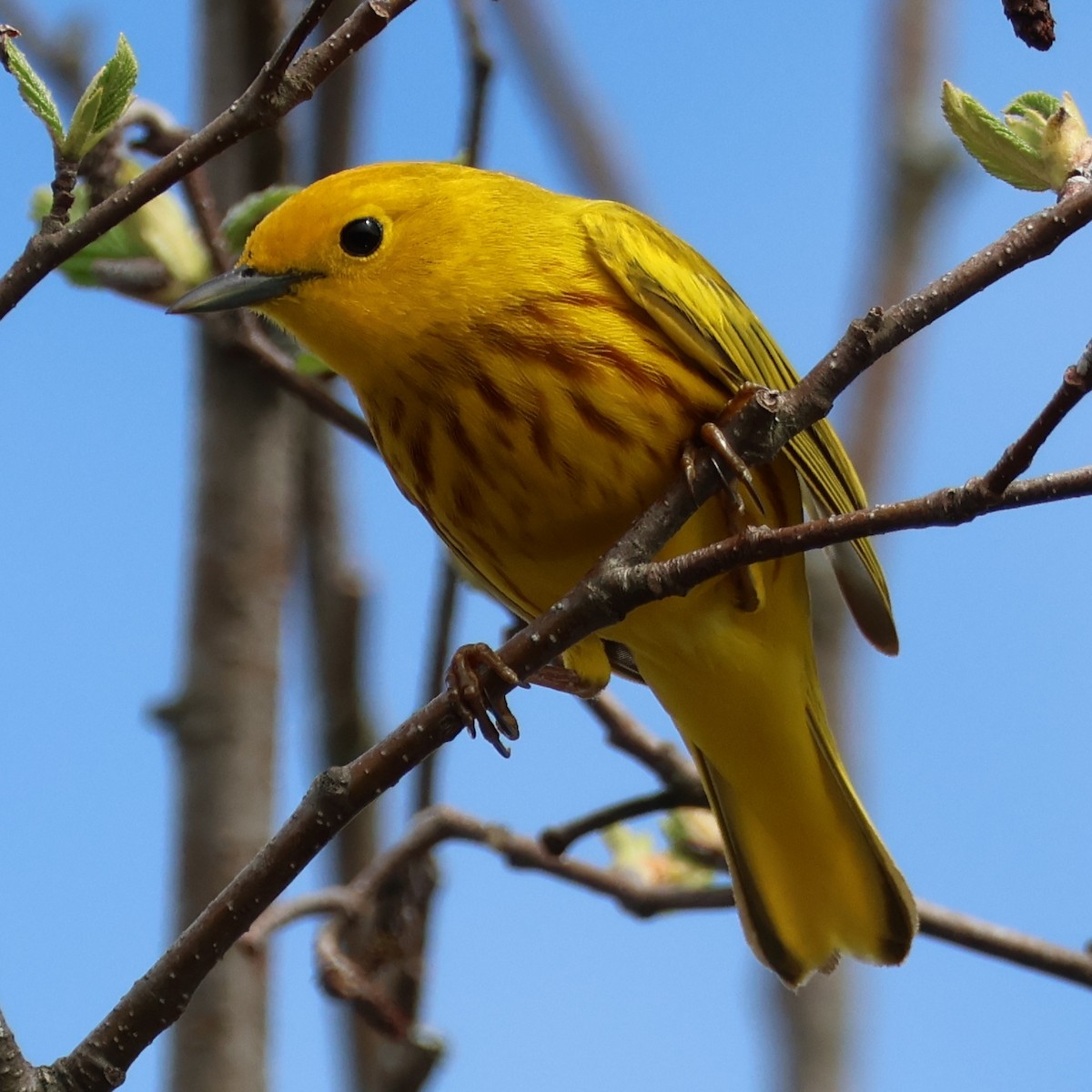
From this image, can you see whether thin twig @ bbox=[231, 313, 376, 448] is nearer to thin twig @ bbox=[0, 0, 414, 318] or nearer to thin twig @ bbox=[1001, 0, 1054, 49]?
thin twig @ bbox=[0, 0, 414, 318]

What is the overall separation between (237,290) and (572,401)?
1.91 ft

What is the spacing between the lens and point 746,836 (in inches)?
118

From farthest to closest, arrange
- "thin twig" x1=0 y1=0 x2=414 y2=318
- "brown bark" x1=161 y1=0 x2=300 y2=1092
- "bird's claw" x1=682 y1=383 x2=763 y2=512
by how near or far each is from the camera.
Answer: "brown bark" x1=161 y1=0 x2=300 y2=1092 → "bird's claw" x1=682 y1=383 x2=763 y2=512 → "thin twig" x1=0 y1=0 x2=414 y2=318

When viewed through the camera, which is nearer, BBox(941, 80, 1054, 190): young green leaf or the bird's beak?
BBox(941, 80, 1054, 190): young green leaf

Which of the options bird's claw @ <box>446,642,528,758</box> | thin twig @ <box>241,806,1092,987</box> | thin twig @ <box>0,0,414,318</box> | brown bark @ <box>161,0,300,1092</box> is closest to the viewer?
thin twig @ <box>0,0,414,318</box>

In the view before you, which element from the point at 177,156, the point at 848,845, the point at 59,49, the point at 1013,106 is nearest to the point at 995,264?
the point at 1013,106

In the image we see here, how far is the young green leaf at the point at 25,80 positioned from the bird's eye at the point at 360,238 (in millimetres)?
940

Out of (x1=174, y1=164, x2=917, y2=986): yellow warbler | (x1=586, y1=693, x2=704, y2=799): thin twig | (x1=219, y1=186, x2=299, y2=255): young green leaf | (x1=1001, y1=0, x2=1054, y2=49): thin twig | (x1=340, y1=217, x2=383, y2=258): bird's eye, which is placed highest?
(x1=219, y1=186, x2=299, y2=255): young green leaf

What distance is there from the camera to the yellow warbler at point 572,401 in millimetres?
2402

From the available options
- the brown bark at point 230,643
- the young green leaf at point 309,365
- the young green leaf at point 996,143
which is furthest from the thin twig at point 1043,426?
the brown bark at point 230,643

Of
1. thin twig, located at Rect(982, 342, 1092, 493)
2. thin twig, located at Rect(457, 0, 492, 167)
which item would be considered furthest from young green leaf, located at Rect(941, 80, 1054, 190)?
thin twig, located at Rect(457, 0, 492, 167)

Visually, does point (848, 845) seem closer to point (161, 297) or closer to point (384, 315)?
point (384, 315)

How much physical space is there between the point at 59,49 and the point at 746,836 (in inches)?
91.7

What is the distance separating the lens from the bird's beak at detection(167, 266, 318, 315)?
2443 millimetres
